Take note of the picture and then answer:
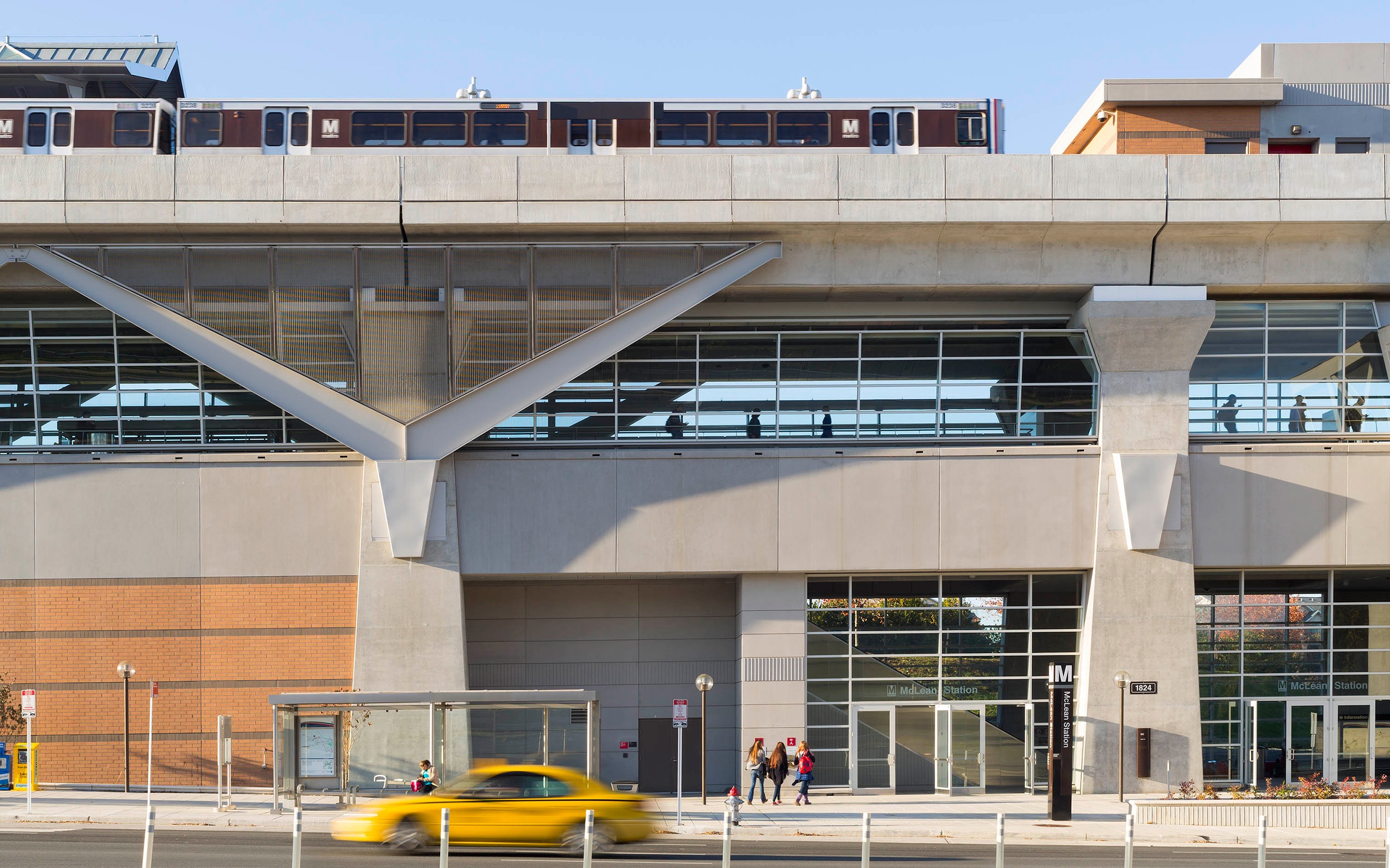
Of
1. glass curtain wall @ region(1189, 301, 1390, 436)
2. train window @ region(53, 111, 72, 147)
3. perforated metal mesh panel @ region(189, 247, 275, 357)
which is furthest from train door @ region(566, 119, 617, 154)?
glass curtain wall @ region(1189, 301, 1390, 436)

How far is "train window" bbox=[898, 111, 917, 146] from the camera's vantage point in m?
31.1

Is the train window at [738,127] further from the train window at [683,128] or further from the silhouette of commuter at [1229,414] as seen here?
the silhouette of commuter at [1229,414]

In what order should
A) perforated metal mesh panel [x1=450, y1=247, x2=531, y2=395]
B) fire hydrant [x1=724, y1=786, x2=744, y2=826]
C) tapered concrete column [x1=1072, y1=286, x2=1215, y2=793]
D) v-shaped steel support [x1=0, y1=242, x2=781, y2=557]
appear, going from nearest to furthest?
1. fire hydrant [x1=724, y1=786, x2=744, y2=826]
2. v-shaped steel support [x1=0, y1=242, x2=781, y2=557]
3. perforated metal mesh panel [x1=450, y1=247, x2=531, y2=395]
4. tapered concrete column [x1=1072, y1=286, x2=1215, y2=793]

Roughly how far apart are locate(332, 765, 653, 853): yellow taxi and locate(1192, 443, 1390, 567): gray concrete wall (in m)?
18.3

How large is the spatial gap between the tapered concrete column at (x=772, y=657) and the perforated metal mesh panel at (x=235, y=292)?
1307 centimetres

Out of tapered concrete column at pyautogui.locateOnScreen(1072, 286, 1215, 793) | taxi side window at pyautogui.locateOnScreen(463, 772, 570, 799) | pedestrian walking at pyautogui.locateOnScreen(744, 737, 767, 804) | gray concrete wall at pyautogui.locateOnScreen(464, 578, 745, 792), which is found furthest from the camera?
gray concrete wall at pyautogui.locateOnScreen(464, 578, 745, 792)

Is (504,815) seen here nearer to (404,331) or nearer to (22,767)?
(404,331)

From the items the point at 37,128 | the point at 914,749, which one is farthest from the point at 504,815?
the point at 37,128

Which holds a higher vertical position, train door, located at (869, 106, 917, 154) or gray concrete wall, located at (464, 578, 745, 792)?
train door, located at (869, 106, 917, 154)

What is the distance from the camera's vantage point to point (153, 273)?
97.5 feet

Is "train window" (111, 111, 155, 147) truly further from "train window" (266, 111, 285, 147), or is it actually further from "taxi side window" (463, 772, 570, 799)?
"taxi side window" (463, 772, 570, 799)

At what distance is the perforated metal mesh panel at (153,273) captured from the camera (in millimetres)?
29641

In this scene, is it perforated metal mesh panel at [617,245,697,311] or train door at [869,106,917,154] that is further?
train door at [869,106,917,154]

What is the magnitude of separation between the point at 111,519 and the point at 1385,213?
103 feet
